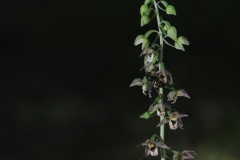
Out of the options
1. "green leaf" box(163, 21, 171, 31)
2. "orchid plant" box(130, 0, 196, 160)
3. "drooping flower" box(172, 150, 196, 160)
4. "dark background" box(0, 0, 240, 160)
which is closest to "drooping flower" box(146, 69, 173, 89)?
"orchid plant" box(130, 0, 196, 160)

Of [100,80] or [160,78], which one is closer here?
[160,78]

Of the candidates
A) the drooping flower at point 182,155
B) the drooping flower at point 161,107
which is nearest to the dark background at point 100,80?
the drooping flower at point 182,155

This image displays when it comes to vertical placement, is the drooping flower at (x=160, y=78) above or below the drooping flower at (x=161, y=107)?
above

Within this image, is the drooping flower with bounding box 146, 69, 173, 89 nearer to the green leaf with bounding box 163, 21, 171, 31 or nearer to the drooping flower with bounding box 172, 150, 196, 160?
the green leaf with bounding box 163, 21, 171, 31

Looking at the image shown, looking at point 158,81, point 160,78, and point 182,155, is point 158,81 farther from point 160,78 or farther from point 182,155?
point 182,155

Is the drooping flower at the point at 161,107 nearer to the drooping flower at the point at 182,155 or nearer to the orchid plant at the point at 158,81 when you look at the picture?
the orchid plant at the point at 158,81

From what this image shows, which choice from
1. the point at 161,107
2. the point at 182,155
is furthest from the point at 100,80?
the point at 161,107

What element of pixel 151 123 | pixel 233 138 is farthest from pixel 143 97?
pixel 233 138

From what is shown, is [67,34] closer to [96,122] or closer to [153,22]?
[153,22]
